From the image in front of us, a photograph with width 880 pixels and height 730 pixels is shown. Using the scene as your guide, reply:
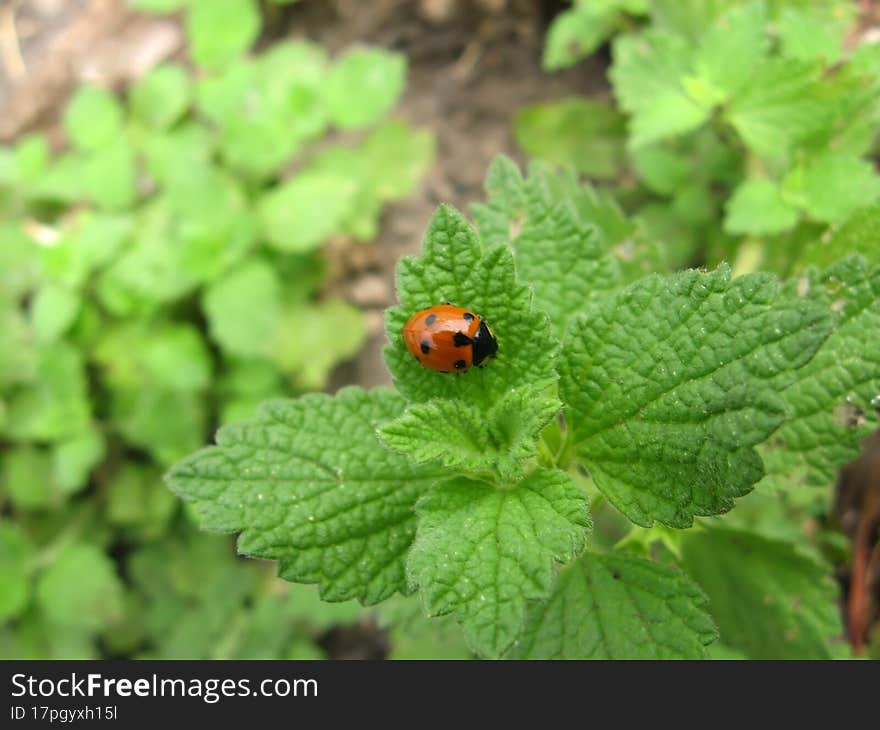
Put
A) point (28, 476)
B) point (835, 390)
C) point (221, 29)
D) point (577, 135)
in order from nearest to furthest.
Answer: point (835, 390) < point (577, 135) < point (28, 476) < point (221, 29)

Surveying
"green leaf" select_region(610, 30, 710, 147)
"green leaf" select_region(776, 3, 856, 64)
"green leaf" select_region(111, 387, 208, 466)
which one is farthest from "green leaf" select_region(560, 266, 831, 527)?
"green leaf" select_region(111, 387, 208, 466)

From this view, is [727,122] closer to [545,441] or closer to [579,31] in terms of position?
[579,31]

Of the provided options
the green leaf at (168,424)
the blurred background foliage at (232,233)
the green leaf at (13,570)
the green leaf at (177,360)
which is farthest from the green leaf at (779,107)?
the green leaf at (13,570)

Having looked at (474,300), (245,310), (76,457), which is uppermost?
(245,310)

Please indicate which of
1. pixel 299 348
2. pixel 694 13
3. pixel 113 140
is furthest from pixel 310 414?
pixel 113 140

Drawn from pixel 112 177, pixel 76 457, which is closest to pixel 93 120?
pixel 112 177
